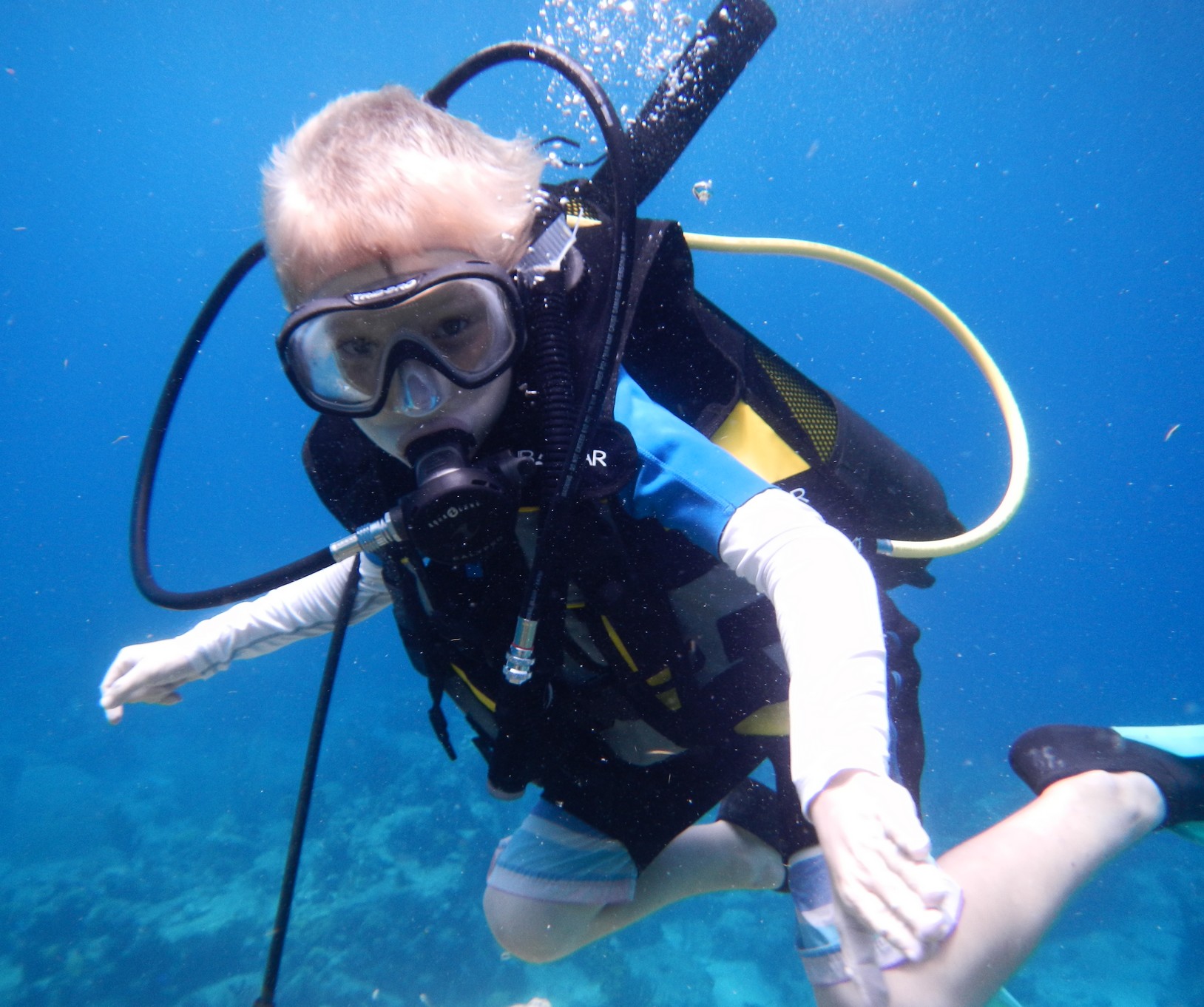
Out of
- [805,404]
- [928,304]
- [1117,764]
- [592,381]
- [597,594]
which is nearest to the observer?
[592,381]

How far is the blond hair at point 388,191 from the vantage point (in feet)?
5.75

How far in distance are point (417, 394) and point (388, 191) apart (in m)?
0.54

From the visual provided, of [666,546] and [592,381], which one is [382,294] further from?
[666,546]

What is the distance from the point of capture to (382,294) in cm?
168

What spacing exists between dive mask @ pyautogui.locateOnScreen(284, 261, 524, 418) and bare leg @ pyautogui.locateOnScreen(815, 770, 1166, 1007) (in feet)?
6.49

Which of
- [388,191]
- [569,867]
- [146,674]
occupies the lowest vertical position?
[569,867]

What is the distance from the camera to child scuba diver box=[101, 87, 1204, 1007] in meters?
1.41

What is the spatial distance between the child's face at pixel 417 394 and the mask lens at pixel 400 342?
5 cm

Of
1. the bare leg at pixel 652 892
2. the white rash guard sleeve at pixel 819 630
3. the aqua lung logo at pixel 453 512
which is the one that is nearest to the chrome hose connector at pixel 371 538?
the aqua lung logo at pixel 453 512

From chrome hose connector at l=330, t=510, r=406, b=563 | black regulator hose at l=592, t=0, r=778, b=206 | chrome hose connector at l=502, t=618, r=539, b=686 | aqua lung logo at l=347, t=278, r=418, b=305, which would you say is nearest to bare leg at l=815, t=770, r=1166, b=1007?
chrome hose connector at l=502, t=618, r=539, b=686

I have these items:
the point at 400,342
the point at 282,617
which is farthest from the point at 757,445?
the point at 282,617

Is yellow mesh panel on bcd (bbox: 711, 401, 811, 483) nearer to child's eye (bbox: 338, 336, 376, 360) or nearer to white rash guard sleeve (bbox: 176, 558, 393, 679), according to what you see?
child's eye (bbox: 338, 336, 376, 360)

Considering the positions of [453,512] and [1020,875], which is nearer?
[453,512]

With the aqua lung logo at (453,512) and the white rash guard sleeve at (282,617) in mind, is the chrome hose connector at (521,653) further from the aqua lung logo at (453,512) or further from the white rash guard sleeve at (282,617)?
the white rash guard sleeve at (282,617)
